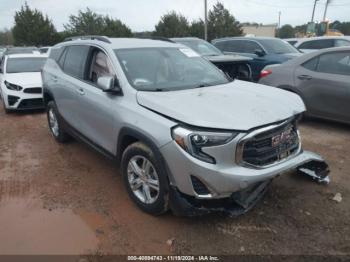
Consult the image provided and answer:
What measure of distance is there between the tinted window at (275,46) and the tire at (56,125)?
6.82 m

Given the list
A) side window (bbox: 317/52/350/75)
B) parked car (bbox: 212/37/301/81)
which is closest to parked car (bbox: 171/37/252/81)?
parked car (bbox: 212/37/301/81)

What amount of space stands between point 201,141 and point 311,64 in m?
4.49

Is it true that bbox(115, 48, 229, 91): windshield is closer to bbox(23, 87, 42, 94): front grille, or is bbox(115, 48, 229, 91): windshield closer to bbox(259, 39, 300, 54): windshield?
bbox(23, 87, 42, 94): front grille

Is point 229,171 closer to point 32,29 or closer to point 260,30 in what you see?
point 32,29

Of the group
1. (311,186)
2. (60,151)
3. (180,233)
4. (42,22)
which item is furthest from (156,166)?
(42,22)

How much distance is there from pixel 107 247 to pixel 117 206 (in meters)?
0.75

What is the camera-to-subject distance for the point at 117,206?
13.1 feet

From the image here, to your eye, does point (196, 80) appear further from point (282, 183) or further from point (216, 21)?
point (216, 21)

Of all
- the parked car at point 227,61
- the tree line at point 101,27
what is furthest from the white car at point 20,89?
the tree line at point 101,27

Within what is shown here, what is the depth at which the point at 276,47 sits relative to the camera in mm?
10844

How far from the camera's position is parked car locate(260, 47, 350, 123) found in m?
6.10

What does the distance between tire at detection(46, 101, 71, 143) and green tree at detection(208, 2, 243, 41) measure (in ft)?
103

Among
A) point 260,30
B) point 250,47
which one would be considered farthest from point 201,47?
point 260,30

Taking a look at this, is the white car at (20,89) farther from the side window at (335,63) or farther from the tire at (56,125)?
→ the side window at (335,63)
